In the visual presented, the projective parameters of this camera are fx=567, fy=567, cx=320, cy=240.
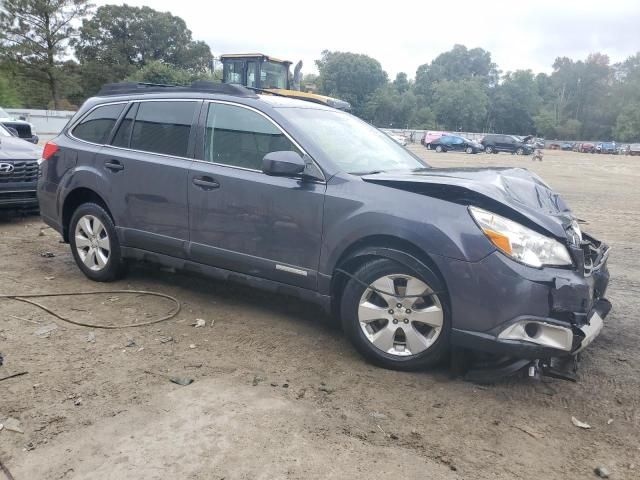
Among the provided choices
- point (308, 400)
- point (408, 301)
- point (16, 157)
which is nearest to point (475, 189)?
point (408, 301)

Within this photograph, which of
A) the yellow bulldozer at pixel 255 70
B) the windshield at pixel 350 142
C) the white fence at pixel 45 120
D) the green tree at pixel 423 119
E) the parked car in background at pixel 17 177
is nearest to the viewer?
the windshield at pixel 350 142

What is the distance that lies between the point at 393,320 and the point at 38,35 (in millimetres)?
52737

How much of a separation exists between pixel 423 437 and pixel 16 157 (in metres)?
7.27

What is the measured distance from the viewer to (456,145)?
150 feet

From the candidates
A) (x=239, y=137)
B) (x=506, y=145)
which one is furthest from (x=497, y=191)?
(x=506, y=145)

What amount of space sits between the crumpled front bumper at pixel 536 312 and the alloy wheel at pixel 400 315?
1.06ft

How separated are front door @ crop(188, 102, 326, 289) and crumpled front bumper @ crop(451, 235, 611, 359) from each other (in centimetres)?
127

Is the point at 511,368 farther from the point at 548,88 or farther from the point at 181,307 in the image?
the point at 548,88

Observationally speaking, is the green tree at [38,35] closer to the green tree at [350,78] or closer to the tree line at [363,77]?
the tree line at [363,77]

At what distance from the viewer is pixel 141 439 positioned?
2859 mm

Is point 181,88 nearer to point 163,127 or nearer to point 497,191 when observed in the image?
point 163,127

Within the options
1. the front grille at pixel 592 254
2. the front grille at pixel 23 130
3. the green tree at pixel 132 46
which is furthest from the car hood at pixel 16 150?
the green tree at pixel 132 46

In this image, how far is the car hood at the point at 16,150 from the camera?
795 cm

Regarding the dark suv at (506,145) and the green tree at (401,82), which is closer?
the dark suv at (506,145)
